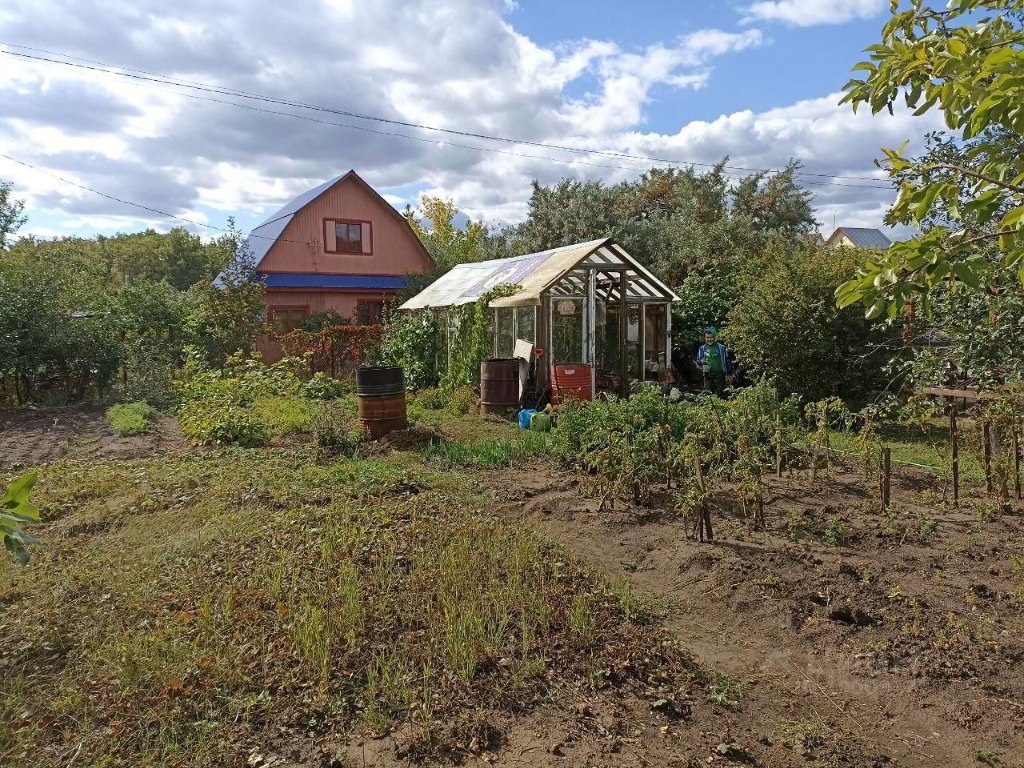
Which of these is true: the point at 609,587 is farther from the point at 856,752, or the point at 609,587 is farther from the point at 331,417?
the point at 331,417

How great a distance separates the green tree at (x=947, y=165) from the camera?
1777 millimetres

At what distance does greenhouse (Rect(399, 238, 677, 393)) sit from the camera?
1273 cm

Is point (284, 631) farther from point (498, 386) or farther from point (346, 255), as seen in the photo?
point (346, 255)

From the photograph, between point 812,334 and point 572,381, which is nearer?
point 812,334

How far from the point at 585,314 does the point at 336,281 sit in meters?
14.2

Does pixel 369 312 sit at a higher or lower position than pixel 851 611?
higher

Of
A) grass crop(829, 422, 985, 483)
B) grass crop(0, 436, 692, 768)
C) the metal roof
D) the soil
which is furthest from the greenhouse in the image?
grass crop(0, 436, 692, 768)

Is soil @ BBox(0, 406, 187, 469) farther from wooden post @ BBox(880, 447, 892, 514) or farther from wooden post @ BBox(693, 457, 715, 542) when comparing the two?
wooden post @ BBox(880, 447, 892, 514)

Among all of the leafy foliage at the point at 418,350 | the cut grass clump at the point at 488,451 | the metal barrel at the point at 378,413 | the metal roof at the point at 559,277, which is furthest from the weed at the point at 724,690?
the leafy foliage at the point at 418,350

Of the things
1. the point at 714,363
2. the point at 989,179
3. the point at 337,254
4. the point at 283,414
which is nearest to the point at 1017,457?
the point at 989,179

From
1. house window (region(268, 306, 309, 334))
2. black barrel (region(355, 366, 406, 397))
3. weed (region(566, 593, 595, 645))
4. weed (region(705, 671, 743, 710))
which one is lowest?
weed (region(705, 671, 743, 710))

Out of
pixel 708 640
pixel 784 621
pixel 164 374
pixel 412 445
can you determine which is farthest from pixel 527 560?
pixel 164 374

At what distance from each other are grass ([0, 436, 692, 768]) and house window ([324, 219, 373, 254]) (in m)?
20.4

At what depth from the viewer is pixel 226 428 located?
9.20 meters
